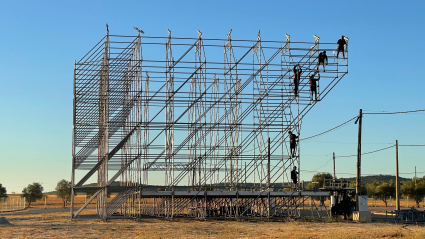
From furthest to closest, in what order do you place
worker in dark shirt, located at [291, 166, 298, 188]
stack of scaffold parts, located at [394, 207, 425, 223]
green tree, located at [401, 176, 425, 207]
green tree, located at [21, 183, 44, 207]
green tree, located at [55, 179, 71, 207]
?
green tree, located at [21, 183, 44, 207], green tree, located at [55, 179, 71, 207], green tree, located at [401, 176, 425, 207], worker in dark shirt, located at [291, 166, 298, 188], stack of scaffold parts, located at [394, 207, 425, 223]

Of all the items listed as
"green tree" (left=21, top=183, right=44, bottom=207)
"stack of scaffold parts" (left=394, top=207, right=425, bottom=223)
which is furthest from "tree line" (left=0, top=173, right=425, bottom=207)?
"stack of scaffold parts" (left=394, top=207, right=425, bottom=223)

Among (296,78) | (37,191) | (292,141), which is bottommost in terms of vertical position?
(37,191)

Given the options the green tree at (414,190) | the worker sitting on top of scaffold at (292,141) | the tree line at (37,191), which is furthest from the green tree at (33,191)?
the worker sitting on top of scaffold at (292,141)

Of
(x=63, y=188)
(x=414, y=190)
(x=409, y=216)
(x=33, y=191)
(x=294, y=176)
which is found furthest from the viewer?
(x=33, y=191)

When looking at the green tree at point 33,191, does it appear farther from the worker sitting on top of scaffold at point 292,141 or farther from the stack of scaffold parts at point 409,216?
the stack of scaffold parts at point 409,216

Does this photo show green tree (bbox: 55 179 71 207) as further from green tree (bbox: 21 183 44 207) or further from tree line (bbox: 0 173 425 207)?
green tree (bbox: 21 183 44 207)

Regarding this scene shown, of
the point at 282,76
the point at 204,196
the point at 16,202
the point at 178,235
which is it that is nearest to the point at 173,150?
the point at 204,196

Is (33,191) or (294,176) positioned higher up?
(294,176)

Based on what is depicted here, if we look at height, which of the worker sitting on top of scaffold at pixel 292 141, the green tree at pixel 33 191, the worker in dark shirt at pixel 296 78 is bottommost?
the green tree at pixel 33 191

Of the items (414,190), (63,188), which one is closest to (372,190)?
(414,190)

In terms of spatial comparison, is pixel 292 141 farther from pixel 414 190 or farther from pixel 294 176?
pixel 414 190

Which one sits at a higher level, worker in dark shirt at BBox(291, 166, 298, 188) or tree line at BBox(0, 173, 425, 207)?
worker in dark shirt at BBox(291, 166, 298, 188)

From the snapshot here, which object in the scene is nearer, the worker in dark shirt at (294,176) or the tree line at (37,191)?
the worker in dark shirt at (294,176)

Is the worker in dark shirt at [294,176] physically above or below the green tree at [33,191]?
above
